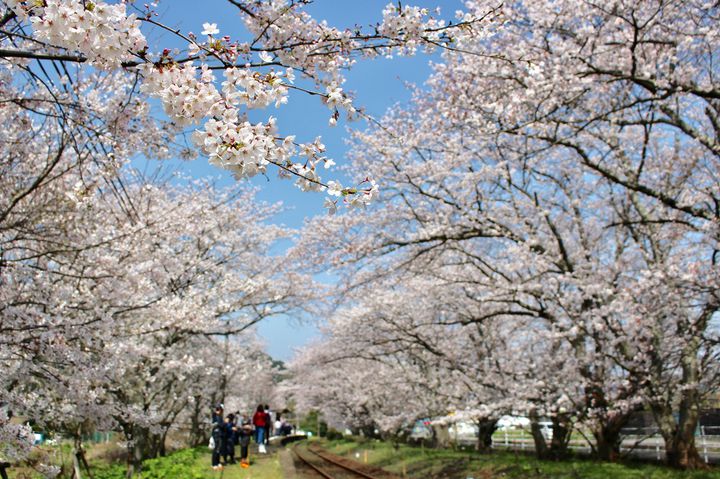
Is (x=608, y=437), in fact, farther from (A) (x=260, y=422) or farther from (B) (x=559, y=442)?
(A) (x=260, y=422)

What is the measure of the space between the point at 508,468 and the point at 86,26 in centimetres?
1353

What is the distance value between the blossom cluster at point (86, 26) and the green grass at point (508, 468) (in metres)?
10.6

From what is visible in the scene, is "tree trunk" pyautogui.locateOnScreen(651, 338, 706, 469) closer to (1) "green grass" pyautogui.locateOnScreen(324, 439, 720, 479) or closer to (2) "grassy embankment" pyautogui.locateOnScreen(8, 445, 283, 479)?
(1) "green grass" pyautogui.locateOnScreen(324, 439, 720, 479)

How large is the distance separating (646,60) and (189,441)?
23951 mm

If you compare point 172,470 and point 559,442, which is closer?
point 172,470

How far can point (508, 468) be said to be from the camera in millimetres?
12930

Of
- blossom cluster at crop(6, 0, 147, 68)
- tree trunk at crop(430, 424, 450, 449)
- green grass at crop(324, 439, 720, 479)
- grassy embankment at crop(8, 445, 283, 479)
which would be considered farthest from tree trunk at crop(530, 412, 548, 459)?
blossom cluster at crop(6, 0, 147, 68)

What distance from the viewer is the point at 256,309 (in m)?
16.2

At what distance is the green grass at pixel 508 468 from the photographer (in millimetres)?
9828

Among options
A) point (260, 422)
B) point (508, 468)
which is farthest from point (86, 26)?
point (260, 422)

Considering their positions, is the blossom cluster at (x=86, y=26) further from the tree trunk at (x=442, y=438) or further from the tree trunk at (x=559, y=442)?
the tree trunk at (x=442, y=438)

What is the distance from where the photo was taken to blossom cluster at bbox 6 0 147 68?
6.15 ft

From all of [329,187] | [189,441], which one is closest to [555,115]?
[329,187]

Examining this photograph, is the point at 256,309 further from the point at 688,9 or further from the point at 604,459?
the point at 688,9
